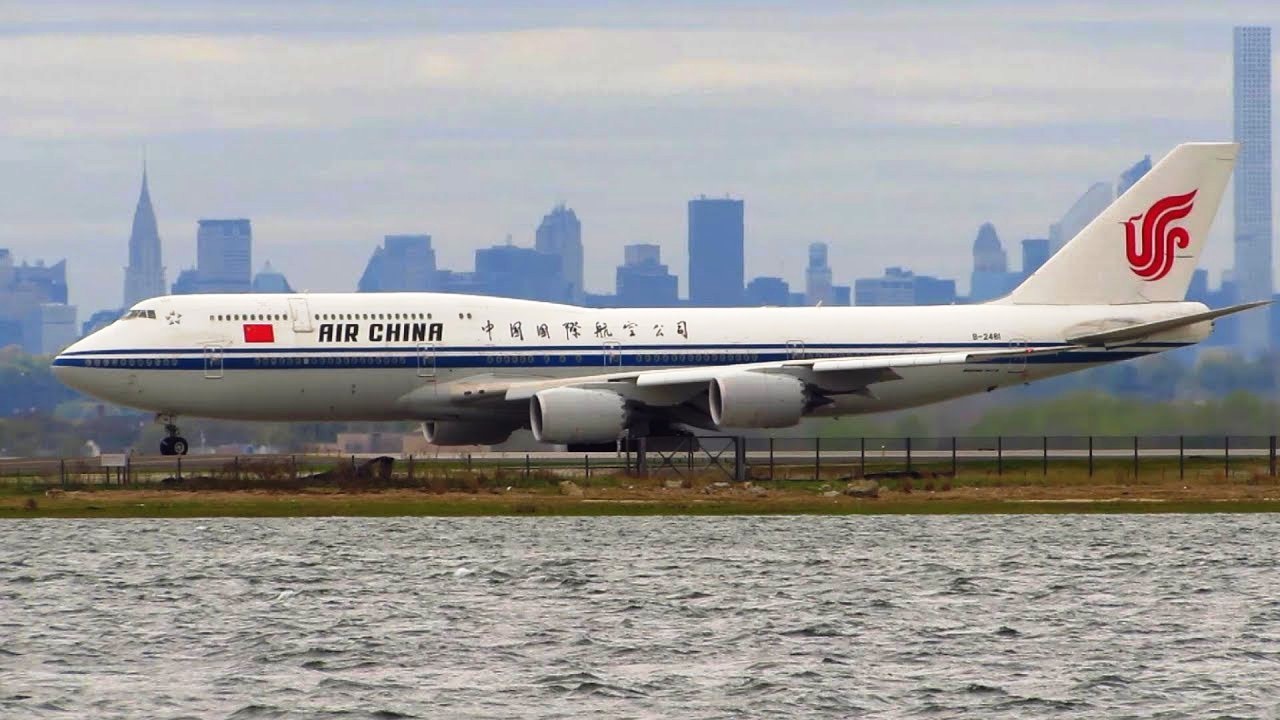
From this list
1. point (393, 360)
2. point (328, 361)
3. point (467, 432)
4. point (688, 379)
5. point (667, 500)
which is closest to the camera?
point (667, 500)

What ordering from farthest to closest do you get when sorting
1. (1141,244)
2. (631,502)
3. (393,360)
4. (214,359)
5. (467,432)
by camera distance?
(1141,244), (467,432), (393,360), (214,359), (631,502)

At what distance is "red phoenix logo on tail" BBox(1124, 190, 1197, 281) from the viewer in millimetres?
65188

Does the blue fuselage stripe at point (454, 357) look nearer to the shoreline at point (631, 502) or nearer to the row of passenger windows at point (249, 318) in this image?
the row of passenger windows at point (249, 318)

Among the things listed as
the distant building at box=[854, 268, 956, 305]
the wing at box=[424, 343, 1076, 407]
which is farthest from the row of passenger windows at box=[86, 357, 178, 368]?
the distant building at box=[854, 268, 956, 305]

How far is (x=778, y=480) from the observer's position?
184 feet

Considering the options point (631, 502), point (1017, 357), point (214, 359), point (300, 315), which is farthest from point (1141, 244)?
point (214, 359)

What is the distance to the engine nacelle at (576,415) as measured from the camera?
56906 millimetres

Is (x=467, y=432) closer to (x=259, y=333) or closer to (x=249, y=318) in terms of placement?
(x=259, y=333)

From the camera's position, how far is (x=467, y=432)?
62594 mm

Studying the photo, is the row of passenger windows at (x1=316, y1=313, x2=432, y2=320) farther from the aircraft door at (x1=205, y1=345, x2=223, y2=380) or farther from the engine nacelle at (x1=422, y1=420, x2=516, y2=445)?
the engine nacelle at (x1=422, y1=420, x2=516, y2=445)

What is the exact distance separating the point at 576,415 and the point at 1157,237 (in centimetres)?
1905

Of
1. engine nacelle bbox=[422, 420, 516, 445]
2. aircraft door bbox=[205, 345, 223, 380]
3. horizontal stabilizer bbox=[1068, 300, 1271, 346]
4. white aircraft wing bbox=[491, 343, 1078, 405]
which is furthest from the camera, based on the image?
engine nacelle bbox=[422, 420, 516, 445]

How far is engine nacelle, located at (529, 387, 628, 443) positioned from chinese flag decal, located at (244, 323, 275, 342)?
723cm

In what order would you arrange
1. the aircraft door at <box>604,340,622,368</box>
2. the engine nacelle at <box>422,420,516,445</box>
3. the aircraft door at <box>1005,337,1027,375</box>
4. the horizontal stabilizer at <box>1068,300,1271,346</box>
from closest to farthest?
the aircraft door at <box>604,340,622,368</box> → the horizontal stabilizer at <box>1068,300,1271,346</box> → the engine nacelle at <box>422,420,516,445</box> → the aircraft door at <box>1005,337,1027,375</box>
